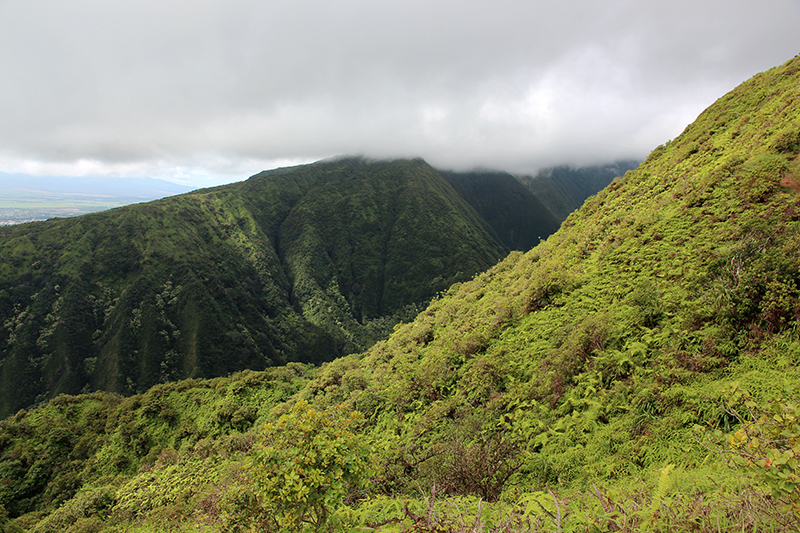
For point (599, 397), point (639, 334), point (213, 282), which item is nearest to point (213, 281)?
point (213, 282)

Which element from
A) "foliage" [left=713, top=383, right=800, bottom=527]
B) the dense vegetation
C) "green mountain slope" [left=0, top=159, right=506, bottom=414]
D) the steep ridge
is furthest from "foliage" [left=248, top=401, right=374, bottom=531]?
"green mountain slope" [left=0, top=159, right=506, bottom=414]

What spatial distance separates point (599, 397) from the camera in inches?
302

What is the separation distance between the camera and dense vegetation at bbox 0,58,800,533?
13.8 feet

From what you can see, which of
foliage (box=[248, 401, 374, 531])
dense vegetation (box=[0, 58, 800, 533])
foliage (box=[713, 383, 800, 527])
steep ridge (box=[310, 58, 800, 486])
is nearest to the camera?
foliage (box=[713, 383, 800, 527])

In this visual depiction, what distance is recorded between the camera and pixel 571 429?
24.5 ft

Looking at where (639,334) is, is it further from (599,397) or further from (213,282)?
(213,282)

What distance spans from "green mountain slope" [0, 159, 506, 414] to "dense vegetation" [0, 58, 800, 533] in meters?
88.7

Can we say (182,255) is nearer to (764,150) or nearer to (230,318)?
(230,318)

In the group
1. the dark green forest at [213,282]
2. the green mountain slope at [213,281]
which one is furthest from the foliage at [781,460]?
the green mountain slope at [213,281]

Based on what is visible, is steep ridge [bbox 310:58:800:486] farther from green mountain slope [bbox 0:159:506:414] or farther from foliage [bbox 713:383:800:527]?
green mountain slope [bbox 0:159:506:414]

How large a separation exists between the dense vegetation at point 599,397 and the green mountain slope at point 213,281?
88737mm

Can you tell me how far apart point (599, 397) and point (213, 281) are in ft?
400

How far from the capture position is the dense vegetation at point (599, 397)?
4.22 meters

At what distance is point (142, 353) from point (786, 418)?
114971 millimetres
